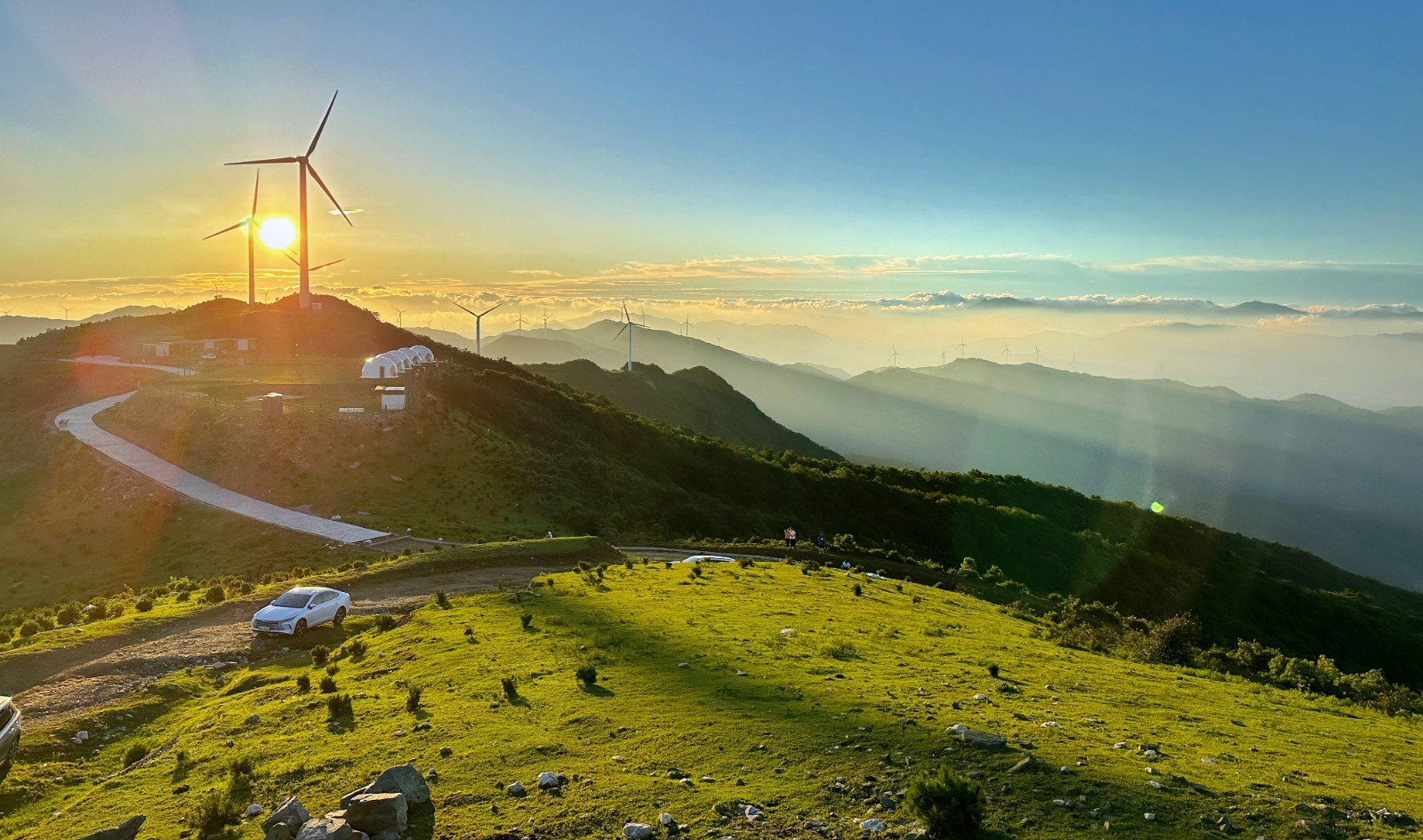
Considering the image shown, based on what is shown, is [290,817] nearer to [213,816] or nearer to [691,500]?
[213,816]

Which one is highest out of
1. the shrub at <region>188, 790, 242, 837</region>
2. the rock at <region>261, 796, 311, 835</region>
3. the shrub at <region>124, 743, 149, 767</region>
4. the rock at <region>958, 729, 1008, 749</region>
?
the rock at <region>958, 729, 1008, 749</region>

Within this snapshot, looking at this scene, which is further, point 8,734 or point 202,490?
point 202,490

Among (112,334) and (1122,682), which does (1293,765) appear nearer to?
(1122,682)

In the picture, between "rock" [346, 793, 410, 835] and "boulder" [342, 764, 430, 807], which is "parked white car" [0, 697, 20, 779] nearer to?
"boulder" [342, 764, 430, 807]

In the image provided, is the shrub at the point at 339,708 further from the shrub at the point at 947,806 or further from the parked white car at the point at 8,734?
the shrub at the point at 947,806

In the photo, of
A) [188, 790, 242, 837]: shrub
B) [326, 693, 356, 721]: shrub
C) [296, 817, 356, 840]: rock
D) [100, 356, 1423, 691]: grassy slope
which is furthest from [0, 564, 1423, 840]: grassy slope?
[100, 356, 1423, 691]: grassy slope

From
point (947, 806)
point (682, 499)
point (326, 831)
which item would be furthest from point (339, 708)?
point (682, 499)

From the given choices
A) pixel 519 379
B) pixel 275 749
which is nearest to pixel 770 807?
pixel 275 749
